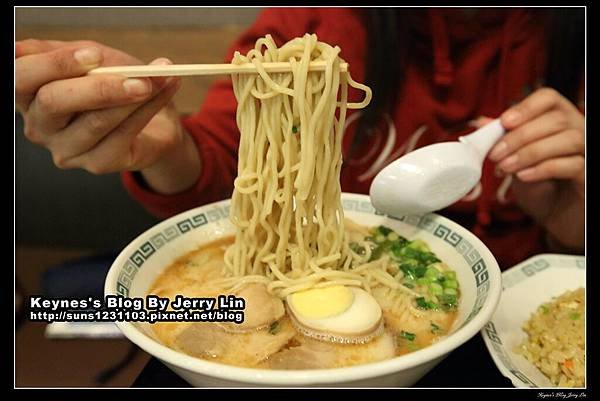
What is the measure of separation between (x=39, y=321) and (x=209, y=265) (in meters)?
0.31

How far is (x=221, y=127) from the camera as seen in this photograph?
4.67 feet

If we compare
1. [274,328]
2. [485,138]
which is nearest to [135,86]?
[274,328]

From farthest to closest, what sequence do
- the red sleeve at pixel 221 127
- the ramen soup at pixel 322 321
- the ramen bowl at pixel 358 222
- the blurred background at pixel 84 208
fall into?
the red sleeve at pixel 221 127 → the blurred background at pixel 84 208 → the ramen soup at pixel 322 321 → the ramen bowl at pixel 358 222

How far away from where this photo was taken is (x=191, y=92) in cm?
132

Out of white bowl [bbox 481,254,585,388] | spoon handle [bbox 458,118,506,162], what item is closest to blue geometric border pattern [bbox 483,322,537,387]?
white bowl [bbox 481,254,585,388]

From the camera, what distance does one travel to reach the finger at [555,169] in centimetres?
116

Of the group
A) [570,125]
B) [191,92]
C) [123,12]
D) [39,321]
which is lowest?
[39,321]

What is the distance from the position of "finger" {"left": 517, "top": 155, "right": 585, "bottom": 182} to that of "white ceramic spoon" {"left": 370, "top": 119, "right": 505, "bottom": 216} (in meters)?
0.15

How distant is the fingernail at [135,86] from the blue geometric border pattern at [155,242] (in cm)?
29

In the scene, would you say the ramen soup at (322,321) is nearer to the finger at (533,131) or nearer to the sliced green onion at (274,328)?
the sliced green onion at (274,328)

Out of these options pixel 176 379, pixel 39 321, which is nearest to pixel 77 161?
pixel 39 321

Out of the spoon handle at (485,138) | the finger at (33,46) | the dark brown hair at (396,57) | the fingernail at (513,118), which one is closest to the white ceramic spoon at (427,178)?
the spoon handle at (485,138)
